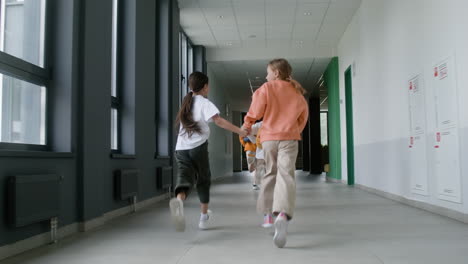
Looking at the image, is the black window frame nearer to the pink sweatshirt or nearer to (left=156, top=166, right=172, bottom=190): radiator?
(left=156, top=166, right=172, bottom=190): radiator

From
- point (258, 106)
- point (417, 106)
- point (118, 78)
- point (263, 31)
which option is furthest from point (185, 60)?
point (258, 106)

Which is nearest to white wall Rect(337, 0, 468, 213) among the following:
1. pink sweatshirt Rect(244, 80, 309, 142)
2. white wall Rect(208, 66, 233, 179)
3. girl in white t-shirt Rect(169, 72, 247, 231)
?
pink sweatshirt Rect(244, 80, 309, 142)

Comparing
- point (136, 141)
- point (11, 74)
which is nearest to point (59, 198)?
point (11, 74)

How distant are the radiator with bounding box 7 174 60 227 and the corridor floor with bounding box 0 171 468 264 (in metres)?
0.21

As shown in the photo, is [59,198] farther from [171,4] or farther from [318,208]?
[171,4]

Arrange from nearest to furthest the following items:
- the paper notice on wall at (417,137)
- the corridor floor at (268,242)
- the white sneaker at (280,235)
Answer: the corridor floor at (268,242)
the white sneaker at (280,235)
the paper notice on wall at (417,137)

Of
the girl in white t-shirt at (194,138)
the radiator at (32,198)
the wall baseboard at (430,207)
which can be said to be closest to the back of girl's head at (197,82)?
the girl in white t-shirt at (194,138)

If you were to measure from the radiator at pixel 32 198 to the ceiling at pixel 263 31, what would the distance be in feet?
17.3

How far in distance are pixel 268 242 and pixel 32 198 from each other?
1.54 meters

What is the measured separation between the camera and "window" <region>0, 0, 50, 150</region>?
2785mm

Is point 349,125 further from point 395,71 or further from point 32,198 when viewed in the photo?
point 32,198

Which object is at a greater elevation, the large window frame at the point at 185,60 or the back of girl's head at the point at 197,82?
the large window frame at the point at 185,60

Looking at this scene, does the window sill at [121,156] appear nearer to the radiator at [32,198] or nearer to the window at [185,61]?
the radiator at [32,198]

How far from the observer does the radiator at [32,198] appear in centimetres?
248
